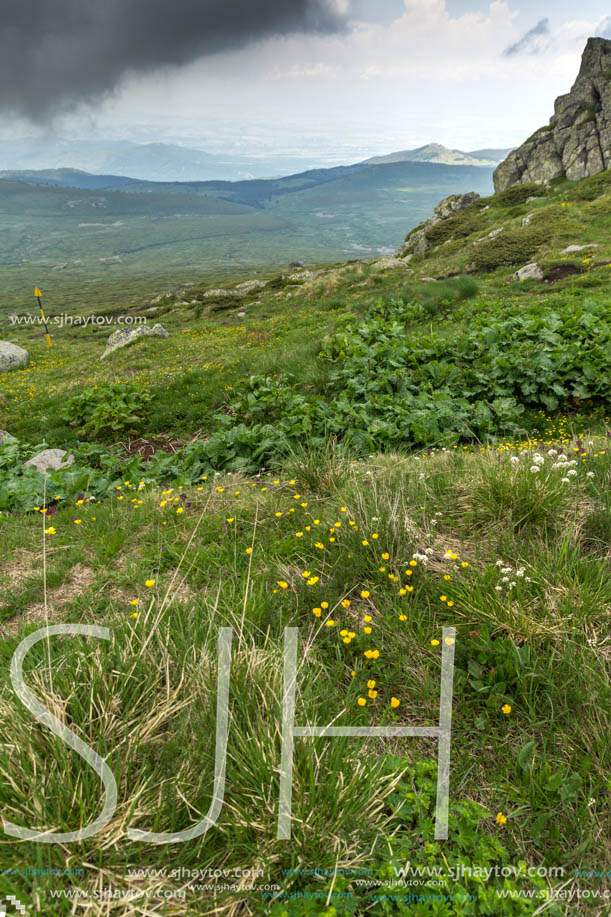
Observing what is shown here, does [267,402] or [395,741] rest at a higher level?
[267,402]

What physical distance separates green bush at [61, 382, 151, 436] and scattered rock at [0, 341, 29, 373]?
16.0m

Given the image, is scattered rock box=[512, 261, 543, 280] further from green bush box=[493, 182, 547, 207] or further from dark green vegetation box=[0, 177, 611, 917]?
green bush box=[493, 182, 547, 207]

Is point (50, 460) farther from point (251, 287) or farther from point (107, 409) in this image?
point (251, 287)

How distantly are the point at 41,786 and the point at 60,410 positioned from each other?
12212 millimetres

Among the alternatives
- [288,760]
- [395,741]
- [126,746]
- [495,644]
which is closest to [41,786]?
[126,746]

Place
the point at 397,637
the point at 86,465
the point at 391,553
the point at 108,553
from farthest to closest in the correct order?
the point at 86,465
the point at 108,553
the point at 391,553
the point at 397,637

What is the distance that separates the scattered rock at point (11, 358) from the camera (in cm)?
2353

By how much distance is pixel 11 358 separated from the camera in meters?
24.0

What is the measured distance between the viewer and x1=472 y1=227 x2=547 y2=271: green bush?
24.7 metres

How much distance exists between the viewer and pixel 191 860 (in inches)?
66.3

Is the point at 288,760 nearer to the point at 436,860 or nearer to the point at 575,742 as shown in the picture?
the point at 436,860

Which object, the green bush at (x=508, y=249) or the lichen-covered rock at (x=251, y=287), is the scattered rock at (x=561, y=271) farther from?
the lichen-covered rock at (x=251, y=287)

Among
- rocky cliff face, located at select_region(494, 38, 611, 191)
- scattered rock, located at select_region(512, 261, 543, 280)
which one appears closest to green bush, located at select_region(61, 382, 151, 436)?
scattered rock, located at select_region(512, 261, 543, 280)

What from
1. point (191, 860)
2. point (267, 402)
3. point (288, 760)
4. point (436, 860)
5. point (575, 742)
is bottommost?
point (436, 860)
